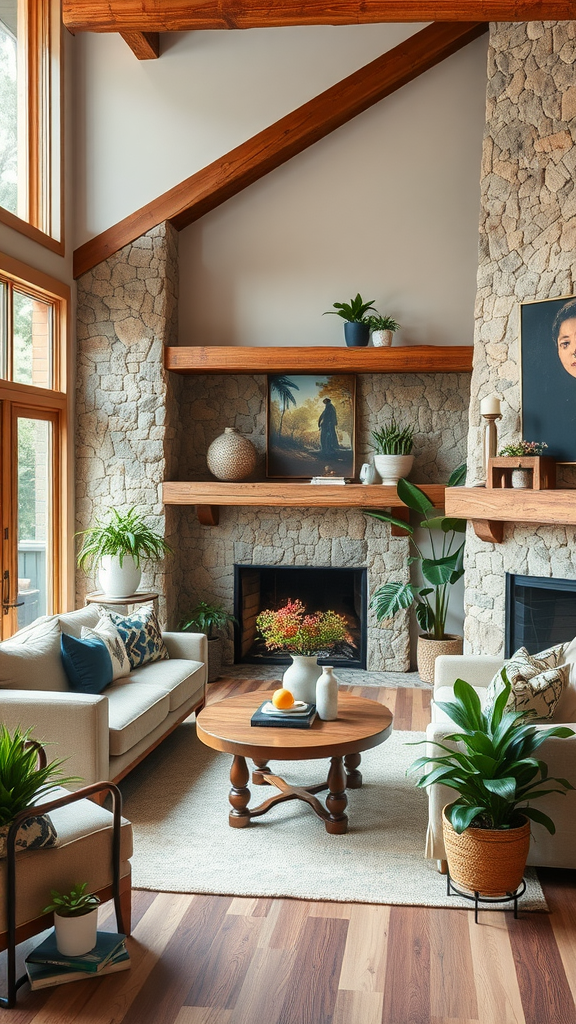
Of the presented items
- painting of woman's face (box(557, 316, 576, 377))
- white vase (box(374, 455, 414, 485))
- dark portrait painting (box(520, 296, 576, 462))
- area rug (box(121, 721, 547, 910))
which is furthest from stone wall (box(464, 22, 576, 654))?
area rug (box(121, 721, 547, 910))

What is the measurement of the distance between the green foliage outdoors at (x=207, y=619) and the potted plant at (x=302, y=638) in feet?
8.23

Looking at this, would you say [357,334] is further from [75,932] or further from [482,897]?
[75,932]

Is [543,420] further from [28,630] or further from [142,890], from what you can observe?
[142,890]

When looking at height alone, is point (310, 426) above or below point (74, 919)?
above

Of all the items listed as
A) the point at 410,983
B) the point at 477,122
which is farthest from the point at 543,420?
the point at 410,983

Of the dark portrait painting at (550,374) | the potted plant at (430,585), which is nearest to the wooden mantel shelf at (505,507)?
the dark portrait painting at (550,374)

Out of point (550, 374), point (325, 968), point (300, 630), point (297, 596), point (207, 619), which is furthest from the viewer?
point (297, 596)

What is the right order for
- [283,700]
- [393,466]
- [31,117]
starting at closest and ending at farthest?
[283,700] → [31,117] → [393,466]

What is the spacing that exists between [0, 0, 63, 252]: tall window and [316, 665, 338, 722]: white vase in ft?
11.7

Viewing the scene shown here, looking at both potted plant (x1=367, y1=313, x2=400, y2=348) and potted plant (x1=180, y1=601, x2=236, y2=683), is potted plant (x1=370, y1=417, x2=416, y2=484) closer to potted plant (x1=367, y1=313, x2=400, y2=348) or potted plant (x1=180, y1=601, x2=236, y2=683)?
potted plant (x1=367, y1=313, x2=400, y2=348)

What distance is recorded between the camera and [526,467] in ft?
17.2

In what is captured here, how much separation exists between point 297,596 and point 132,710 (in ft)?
10.5

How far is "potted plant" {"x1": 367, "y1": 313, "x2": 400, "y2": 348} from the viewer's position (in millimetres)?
6387

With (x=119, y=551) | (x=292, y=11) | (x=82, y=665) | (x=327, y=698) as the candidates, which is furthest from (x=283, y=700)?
(x=292, y=11)
